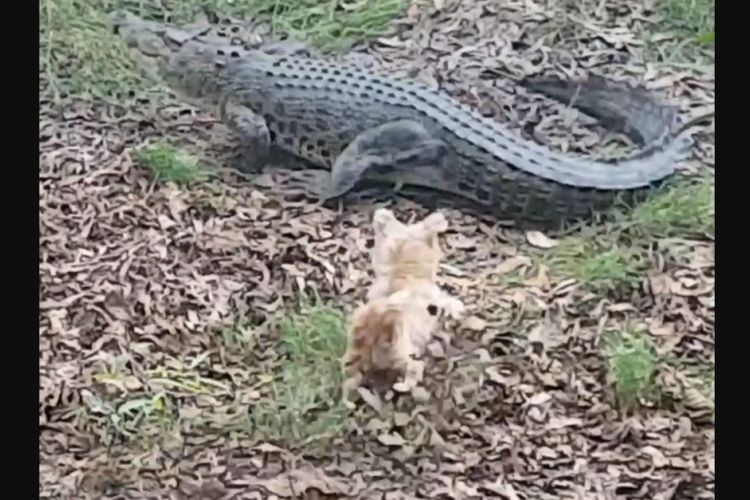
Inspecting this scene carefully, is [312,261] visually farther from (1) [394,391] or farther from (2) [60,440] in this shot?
(2) [60,440]

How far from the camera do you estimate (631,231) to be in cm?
167

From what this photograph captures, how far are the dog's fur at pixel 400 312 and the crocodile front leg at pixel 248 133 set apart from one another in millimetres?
192

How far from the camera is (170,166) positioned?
66.9 inches

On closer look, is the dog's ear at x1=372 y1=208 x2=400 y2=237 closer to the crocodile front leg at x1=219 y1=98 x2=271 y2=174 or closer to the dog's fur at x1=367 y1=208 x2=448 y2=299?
the dog's fur at x1=367 y1=208 x2=448 y2=299

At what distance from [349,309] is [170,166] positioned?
0.27 meters

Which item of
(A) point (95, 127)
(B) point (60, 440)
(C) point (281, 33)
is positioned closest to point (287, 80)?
(C) point (281, 33)

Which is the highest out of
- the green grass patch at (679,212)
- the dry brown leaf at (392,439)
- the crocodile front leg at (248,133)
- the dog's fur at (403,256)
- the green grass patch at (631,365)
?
the green grass patch at (679,212)

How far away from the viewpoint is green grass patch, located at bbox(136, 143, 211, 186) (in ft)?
5.57

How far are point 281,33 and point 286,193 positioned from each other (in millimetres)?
197

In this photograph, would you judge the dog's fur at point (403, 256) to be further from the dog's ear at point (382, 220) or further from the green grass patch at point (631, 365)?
the green grass patch at point (631, 365)

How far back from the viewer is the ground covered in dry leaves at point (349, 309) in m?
1.62

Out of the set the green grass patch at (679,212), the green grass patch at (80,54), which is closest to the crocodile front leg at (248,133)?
the green grass patch at (80,54)

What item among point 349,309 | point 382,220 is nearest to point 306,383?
point 349,309

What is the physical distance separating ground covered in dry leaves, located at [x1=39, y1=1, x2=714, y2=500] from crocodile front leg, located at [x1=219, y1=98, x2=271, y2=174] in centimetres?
2
